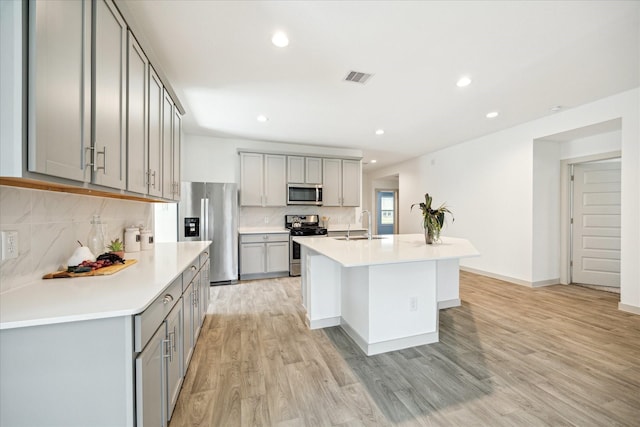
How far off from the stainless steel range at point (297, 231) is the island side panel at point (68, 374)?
3922 mm

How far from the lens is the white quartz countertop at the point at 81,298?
0.94 m

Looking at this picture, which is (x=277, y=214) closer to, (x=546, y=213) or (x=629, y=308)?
(x=546, y=213)

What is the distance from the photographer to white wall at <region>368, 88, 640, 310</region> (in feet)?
10.5

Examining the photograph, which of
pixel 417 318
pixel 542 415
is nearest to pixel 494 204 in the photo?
pixel 417 318

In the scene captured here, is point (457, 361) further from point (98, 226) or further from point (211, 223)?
point (211, 223)

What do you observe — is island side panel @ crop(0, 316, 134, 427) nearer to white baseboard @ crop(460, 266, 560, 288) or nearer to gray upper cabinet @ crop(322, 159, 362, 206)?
gray upper cabinet @ crop(322, 159, 362, 206)

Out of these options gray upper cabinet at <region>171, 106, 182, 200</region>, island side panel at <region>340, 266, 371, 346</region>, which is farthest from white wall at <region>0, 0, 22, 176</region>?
island side panel at <region>340, 266, 371, 346</region>

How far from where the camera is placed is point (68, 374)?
978 mm

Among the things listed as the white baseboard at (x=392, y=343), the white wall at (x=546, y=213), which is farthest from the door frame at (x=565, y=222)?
the white baseboard at (x=392, y=343)

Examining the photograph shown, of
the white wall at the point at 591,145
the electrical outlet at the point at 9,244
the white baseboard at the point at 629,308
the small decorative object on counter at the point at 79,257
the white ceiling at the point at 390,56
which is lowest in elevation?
the white baseboard at the point at 629,308

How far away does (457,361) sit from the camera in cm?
217

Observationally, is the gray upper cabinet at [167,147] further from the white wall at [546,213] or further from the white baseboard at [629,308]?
the white baseboard at [629,308]

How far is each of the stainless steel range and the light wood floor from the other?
176cm

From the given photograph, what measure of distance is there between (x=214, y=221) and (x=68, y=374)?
12.0 ft
